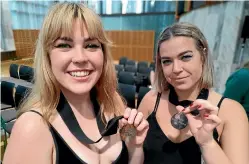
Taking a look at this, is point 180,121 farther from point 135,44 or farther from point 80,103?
point 135,44

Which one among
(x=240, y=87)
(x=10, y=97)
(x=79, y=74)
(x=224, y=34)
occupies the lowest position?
(x=10, y=97)

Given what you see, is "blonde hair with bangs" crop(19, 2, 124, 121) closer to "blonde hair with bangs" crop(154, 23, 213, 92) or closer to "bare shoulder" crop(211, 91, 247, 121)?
"blonde hair with bangs" crop(154, 23, 213, 92)

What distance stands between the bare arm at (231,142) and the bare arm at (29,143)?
814mm

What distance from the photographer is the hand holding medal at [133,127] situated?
94cm

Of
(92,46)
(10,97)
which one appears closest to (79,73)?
(92,46)

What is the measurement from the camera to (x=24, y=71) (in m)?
4.98

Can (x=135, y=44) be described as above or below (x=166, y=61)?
below

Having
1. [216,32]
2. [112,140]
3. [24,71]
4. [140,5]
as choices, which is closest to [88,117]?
[112,140]

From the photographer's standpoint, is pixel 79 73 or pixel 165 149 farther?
pixel 165 149

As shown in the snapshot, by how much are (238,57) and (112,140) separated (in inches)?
159

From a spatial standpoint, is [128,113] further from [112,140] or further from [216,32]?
[216,32]

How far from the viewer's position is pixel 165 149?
1.19 meters

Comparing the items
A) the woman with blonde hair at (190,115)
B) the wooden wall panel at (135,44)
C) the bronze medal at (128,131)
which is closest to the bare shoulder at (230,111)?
the woman with blonde hair at (190,115)

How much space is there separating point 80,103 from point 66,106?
0.11m
